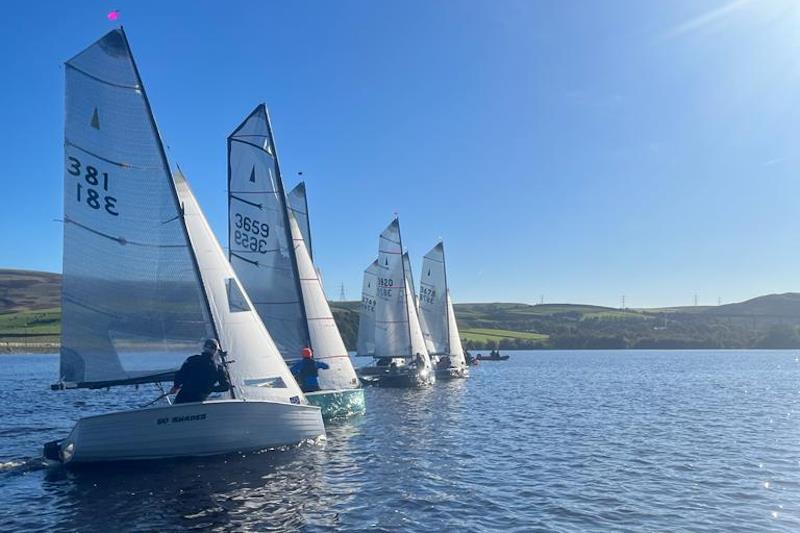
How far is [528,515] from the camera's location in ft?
45.8

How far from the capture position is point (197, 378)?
17.5 m

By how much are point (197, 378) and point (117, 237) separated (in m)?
4.30

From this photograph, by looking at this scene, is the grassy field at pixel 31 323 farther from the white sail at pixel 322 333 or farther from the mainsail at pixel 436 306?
the white sail at pixel 322 333

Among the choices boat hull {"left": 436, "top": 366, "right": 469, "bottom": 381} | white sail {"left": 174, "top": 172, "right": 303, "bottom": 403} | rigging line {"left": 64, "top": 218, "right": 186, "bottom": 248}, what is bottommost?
boat hull {"left": 436, "top": 366, "right": 469, "bottom": 381}

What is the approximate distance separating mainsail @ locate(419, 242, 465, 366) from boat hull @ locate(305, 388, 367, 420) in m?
32.1

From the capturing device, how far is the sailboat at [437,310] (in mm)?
60094

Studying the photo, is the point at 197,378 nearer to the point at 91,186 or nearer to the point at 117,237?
the point at 117,237

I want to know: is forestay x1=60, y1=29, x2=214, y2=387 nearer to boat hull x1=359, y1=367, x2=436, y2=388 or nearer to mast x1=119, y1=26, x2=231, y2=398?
mast x1=119, y1=26, x2=231, y2=398

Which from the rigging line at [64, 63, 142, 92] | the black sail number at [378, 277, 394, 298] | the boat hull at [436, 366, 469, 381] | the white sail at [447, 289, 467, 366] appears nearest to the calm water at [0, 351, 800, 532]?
the rigging line at [64, 63, 142, 92]

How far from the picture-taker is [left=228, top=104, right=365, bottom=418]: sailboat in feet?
90.6

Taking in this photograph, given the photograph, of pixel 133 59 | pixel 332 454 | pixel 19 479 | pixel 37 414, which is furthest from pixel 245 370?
pixel 37 414

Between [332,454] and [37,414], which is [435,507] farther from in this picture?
[37,414]

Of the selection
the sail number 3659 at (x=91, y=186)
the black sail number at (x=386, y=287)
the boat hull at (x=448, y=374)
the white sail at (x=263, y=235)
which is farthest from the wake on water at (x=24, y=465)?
the boat hull at (x=448, y=374)

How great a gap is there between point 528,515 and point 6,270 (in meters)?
206
